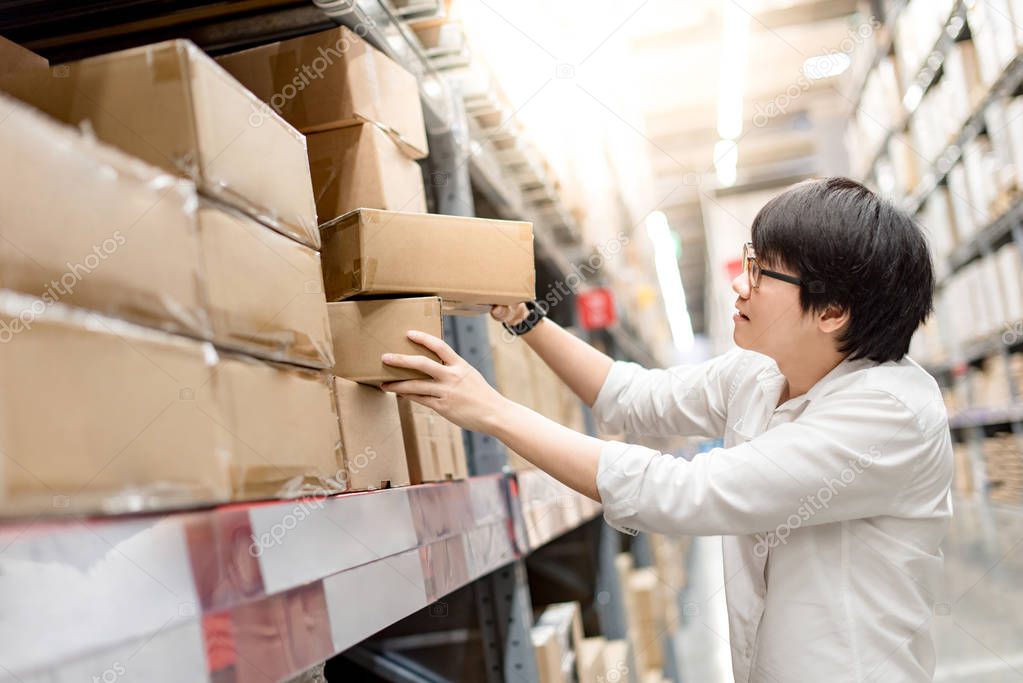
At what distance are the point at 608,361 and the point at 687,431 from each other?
0.24 meters

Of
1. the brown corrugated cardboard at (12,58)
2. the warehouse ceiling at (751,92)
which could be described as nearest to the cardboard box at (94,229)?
the brown corrugated cardboard at (12,58)

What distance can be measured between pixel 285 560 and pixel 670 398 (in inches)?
47.9

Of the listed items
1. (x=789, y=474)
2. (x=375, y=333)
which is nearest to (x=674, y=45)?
(x=789, y=474)

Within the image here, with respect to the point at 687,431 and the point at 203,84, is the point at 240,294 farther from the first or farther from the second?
the point at 687,431

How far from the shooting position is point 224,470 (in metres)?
0.83

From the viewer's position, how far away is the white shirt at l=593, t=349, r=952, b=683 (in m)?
1.42

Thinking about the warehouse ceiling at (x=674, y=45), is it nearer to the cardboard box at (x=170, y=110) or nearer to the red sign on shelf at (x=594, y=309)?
the cardboard box at (x=170, y=110)

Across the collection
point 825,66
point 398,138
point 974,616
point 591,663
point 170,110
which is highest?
point 825,66

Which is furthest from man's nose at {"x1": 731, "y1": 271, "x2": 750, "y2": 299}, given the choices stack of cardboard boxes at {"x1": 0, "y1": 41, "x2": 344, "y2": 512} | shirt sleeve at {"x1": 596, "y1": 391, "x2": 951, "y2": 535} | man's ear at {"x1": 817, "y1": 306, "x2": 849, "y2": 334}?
stack of cardboard boxes at {"x1": 0, "y1": 41, "x2": 344, "y2": 512}

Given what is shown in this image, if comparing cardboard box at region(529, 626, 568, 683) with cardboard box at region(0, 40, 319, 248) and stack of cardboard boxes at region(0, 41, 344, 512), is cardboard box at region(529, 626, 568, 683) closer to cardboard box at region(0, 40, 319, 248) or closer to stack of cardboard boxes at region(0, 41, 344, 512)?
stack of cardboard boxes at region(0, 41, 344, 512)

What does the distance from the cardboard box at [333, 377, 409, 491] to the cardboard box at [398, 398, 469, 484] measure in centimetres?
5

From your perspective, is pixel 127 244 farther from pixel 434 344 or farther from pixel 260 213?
pixel 434 344

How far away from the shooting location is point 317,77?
1436mm

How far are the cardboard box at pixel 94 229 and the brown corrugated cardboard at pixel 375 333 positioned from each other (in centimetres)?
45
